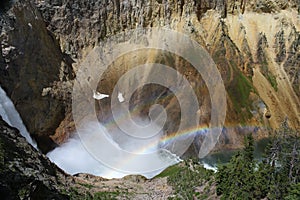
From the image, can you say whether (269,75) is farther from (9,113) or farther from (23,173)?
(23,173)

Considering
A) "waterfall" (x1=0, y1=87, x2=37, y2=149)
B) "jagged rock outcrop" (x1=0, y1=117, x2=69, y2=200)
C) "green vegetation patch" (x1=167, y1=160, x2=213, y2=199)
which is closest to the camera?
"jagged rock outcrop" (x1=0, y1=117, x2=69, y2=200)

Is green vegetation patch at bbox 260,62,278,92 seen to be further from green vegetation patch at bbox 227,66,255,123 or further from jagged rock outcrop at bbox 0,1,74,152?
jagged rock outcrop at bbox 0,1,74,152

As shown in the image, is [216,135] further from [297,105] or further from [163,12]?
[163,12]

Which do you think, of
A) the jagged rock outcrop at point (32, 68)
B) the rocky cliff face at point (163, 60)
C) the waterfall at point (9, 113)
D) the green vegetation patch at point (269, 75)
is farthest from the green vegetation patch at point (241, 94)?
the waterfall at point (9, 113)

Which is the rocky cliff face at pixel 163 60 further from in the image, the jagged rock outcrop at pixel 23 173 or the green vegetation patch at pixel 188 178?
the jagged rock outcrop at pixel 23 173

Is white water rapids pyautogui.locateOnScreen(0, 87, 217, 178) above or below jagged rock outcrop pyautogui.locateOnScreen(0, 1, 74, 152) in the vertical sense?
below

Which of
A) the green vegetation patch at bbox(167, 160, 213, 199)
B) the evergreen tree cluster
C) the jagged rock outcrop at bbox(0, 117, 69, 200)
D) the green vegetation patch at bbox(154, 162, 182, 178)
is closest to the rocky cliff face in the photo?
the green vegetation patch at bbox(154, 162, 182, 178)
